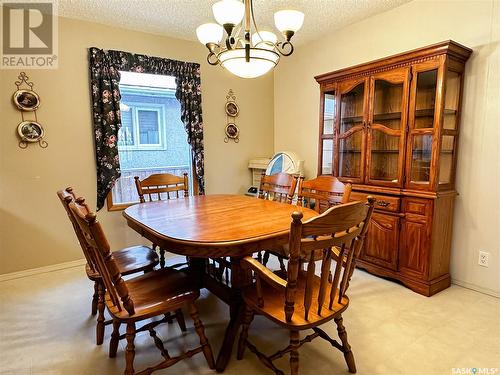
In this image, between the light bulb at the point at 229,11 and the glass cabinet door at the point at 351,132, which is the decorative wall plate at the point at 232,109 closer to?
the glass cabinet door at the point at 351,132

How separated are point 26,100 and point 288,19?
2.45 metres

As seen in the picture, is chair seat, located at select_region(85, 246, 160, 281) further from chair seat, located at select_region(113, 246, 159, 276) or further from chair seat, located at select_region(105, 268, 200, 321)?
chair seat, located at select_region(105, 268, 200, 321)

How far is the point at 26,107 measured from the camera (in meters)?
2.80

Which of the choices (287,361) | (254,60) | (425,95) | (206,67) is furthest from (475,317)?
(206,67)

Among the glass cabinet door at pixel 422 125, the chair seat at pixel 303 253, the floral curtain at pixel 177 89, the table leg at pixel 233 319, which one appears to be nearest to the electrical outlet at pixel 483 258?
the glass cabinet door at pixel 422 125

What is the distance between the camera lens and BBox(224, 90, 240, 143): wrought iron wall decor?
13.1ft

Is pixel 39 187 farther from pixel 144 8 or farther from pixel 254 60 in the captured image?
pixel 254 60

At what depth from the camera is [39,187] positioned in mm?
2947

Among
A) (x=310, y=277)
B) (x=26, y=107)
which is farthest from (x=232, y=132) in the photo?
(x=310, y=277)

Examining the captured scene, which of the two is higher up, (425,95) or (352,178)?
(425,95)

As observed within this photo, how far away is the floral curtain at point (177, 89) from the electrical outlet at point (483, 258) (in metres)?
2.81

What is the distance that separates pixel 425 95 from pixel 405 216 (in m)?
0.99

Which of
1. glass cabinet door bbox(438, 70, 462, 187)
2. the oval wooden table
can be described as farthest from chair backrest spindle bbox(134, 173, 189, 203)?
glass cabinet door bbox(438, 70, 462, 187)

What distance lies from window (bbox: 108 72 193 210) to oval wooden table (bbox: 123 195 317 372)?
1163 millimetres
